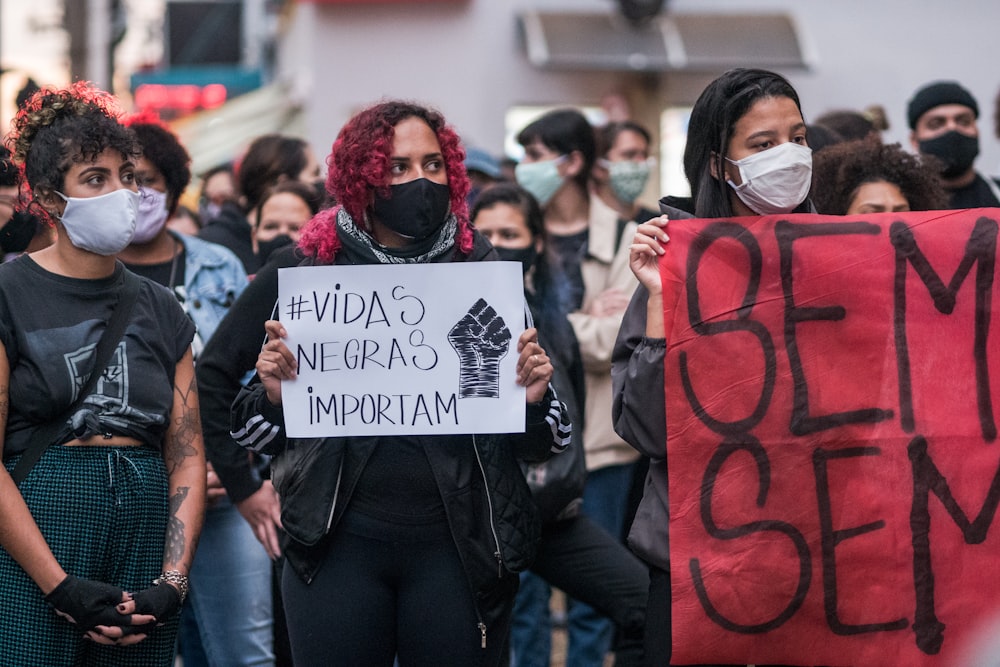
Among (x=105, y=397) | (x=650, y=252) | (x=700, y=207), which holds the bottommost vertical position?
(x=105, y=397)

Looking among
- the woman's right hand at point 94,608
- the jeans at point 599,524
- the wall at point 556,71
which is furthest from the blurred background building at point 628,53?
the woman's right hand at point 94,608

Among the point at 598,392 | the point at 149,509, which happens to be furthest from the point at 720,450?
the point at 598,392

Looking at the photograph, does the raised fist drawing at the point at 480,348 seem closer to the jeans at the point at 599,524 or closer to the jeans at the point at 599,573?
the jeans at the point at 599,573

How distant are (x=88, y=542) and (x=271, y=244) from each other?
2.10 metres

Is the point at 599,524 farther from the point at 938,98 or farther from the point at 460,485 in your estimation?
the point at 938,98

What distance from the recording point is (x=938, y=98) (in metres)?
6.21

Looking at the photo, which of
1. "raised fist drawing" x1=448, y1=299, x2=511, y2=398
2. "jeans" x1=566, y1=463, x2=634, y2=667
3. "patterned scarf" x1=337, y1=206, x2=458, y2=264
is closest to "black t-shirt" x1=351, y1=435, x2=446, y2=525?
"raised fist drawing" x1=448, y1=299, x2=511, y2=398

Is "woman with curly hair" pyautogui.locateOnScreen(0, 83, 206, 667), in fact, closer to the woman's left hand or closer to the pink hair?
the pink hair

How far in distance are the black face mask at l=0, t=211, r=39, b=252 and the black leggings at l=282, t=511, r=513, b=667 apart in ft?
5.62

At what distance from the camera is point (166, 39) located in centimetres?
2581

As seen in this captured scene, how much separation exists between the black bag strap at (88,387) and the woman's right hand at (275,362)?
0.39 metres

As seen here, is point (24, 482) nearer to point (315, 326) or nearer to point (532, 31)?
point (315, 326)

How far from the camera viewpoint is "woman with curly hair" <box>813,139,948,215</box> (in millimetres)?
4395

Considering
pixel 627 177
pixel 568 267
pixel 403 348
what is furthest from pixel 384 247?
pixel 627 177
